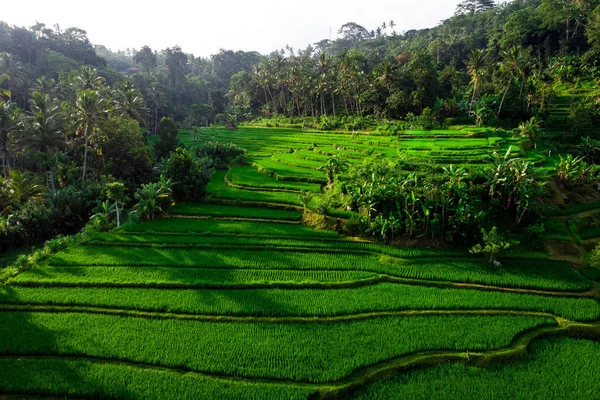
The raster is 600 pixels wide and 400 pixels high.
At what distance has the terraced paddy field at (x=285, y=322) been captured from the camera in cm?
1320

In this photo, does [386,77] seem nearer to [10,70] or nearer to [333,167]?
[333,167]

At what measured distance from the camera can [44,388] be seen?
41.4 ft

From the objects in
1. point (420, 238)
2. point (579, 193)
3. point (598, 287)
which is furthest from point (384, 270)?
point (579, 193)

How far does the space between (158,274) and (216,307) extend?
16.3 feet

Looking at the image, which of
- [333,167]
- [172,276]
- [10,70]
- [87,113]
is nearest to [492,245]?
[333,167]

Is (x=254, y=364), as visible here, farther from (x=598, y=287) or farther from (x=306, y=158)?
(x=306, y=158)

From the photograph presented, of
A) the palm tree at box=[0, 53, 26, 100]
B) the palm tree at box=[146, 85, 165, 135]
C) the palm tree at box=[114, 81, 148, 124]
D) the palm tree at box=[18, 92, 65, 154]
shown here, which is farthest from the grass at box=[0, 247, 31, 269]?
the palm tree at box=[146, 85, 165, 135]

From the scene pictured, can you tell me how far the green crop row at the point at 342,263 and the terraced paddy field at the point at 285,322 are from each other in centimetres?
11

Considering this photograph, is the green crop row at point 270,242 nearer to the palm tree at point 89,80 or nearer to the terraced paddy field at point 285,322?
the terraced paddy field at point 285,322

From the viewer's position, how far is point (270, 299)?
59.1 ft

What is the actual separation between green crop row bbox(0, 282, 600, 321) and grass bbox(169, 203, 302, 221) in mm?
9058

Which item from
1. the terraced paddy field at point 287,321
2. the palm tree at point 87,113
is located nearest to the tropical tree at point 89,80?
the palm tree at point 87,113

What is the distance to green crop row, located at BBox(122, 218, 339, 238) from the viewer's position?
2537 cm

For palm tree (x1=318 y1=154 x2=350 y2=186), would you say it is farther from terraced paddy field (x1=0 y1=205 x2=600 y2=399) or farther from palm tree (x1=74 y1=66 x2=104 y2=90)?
palm tree (x1=74 y1=66 x2=104 y2=90)
